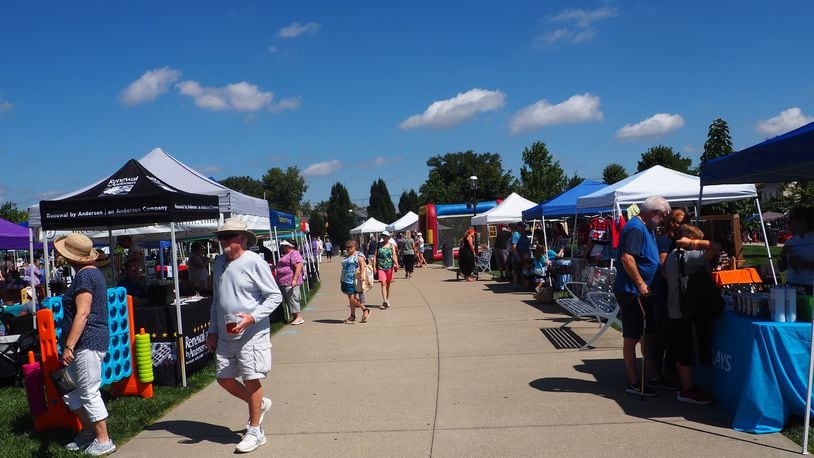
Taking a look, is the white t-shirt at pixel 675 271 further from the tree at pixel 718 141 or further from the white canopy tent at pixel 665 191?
the tree at pixel 718 141

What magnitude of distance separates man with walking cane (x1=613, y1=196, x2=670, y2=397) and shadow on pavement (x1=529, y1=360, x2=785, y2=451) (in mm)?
142

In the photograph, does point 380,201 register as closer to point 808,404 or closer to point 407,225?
point 407,225

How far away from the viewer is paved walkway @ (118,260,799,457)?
15.1ft

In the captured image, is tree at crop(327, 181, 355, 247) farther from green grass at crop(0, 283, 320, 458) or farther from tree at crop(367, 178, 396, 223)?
green grass at crop(0, 283, 320, 458)

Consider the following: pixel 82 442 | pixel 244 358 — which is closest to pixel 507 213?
pixel 244 358

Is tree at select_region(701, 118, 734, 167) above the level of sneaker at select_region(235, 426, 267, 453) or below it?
above

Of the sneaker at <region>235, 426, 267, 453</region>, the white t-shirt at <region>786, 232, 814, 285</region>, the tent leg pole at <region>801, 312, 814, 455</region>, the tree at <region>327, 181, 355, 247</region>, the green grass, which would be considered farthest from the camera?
the tree at <region>327, 181, 355, 247</region>

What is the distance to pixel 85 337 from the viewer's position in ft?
15.1

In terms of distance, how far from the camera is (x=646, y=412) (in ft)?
17.1

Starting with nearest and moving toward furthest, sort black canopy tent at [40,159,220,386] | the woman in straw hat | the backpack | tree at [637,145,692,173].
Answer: the woman in straw hat < the backpack < black canopy tent at [40,159,220,386] < tree at [637,145,692,173]

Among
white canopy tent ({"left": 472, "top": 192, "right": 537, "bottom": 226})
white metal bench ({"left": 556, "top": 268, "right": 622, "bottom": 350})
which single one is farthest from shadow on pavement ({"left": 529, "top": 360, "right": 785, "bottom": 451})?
white canopy tent ({"left": 472, "top": 192, "right": 537, "bottom": 226})

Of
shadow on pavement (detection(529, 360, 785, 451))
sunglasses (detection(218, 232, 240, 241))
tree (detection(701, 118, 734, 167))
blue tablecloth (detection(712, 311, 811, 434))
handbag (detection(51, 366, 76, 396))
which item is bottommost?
shadow on pavement (detection(529, 360, 785, 451))

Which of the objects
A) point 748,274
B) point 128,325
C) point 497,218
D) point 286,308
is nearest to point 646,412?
point 748,274

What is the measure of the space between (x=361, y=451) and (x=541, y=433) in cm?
136
